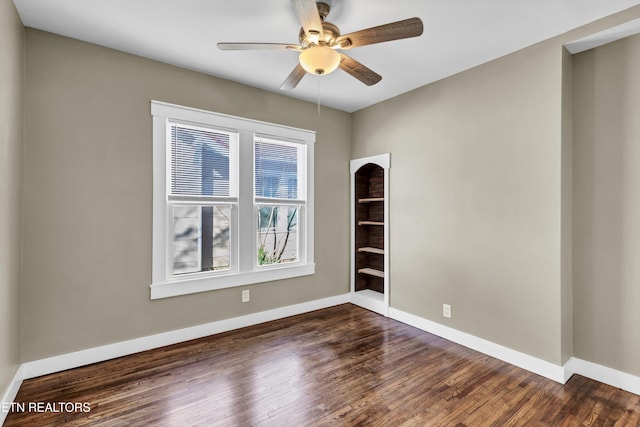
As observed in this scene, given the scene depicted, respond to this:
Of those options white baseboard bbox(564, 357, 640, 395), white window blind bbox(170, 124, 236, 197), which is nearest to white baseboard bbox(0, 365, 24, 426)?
Result: white window blind bbox(170, 124, 236, 197)

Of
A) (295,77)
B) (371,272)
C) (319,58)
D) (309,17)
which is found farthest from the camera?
(371,272)

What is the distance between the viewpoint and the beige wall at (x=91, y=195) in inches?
96.9

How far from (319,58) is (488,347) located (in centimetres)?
290

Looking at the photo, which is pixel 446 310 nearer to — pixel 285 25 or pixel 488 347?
pixel 488 347

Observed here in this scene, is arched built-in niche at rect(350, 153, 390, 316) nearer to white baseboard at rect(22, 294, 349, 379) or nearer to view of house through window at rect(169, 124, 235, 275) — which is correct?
white baseboard at rect(22, 294, 349, 379)

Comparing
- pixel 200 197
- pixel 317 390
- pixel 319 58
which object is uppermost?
pixel 319 58

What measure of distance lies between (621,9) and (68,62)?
4217 mm

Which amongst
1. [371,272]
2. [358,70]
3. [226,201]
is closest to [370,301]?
[371,272]

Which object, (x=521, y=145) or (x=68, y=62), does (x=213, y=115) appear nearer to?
(x=68, y=62)

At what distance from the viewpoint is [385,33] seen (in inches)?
75.2

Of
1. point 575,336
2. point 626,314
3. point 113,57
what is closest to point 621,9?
point 626,314

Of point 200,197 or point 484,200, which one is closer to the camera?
point 484,200

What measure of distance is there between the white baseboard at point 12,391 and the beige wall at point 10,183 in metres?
0.06

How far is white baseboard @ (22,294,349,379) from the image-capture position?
2484 millimetres
